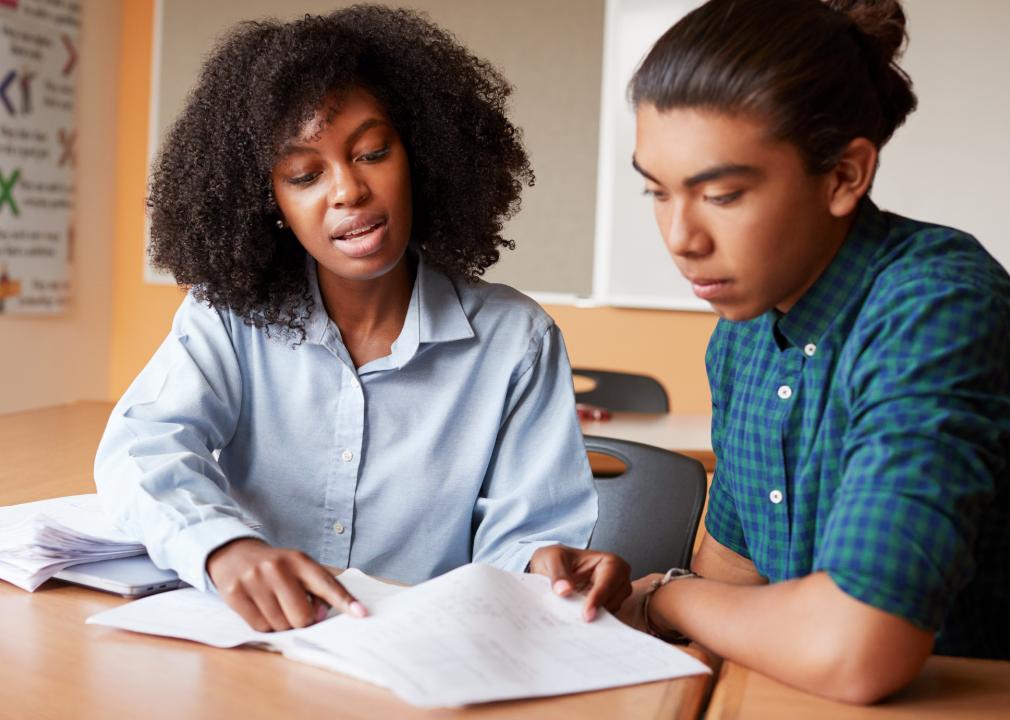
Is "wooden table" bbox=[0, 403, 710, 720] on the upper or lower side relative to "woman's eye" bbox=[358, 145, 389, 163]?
lower

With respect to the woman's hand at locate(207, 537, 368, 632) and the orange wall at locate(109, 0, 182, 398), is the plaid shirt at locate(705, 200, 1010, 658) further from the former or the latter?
the orange wall at locate(109, 0, 182, 398)

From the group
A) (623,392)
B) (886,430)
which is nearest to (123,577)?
(886,430)

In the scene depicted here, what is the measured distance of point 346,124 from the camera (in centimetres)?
146

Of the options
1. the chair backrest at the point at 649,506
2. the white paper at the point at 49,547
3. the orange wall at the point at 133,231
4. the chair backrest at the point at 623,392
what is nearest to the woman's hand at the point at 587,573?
the white paper at the point at 49,547

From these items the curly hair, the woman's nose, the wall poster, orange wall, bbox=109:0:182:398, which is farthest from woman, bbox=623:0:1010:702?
orange wall, bbox=109:0:182:398

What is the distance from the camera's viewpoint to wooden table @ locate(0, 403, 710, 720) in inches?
34.3

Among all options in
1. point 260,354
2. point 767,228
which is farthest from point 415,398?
point 767,228

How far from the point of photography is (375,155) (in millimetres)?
1462

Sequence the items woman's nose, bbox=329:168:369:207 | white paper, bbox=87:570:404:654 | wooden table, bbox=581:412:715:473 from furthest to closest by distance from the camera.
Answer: wooden table, bbox=581:412:715:473
woman's nose, bbox=329:168:369:207
white paper, bbox=87:570:404:654

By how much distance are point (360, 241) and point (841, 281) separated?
2.00 ft

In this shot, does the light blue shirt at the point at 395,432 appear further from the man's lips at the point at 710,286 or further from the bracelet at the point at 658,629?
the man's lips at the point at 710,286

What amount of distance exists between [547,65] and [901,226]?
3512 mm

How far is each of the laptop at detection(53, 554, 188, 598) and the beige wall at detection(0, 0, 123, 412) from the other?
12.1ft

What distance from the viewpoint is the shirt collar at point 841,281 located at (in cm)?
113
